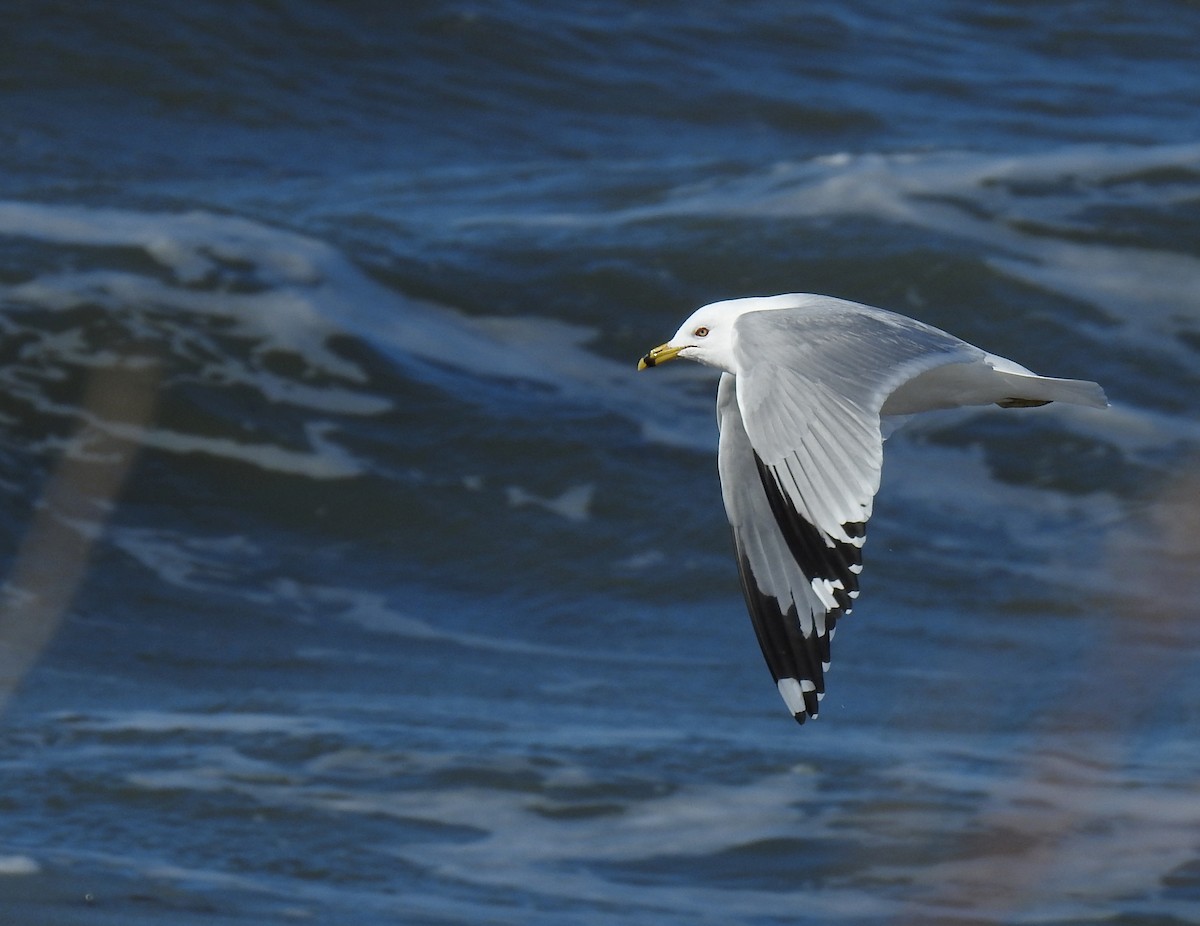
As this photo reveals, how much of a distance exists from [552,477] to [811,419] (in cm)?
537

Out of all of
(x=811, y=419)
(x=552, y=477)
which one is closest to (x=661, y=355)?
(x=811, y=419)

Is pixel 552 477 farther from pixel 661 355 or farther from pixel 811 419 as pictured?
pixel 811 419

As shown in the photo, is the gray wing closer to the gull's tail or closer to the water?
the gull's tail

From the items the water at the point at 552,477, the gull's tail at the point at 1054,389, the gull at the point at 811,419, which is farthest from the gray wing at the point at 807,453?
the water at the point at 552,477

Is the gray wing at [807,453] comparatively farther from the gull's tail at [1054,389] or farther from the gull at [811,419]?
the gull's tail at [1054,389]

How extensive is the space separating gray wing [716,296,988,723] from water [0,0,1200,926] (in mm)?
Result: 1424

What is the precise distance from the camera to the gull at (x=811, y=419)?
3723 millimetres

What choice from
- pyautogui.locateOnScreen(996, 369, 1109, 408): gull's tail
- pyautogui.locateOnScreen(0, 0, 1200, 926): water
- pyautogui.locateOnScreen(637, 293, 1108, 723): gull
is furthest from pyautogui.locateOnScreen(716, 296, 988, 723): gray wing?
pyautogui.locateOnScreen(0, 0, 1200, 926): water

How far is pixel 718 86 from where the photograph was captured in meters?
13.4

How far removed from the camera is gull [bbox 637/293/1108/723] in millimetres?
3723

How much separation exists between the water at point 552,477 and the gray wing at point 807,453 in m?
1.42

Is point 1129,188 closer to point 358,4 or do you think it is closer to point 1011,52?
point 1011,52

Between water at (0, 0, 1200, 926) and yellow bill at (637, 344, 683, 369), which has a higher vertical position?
yellow bill at (637, 344, 683, 369)

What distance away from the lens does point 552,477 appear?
912 cm
